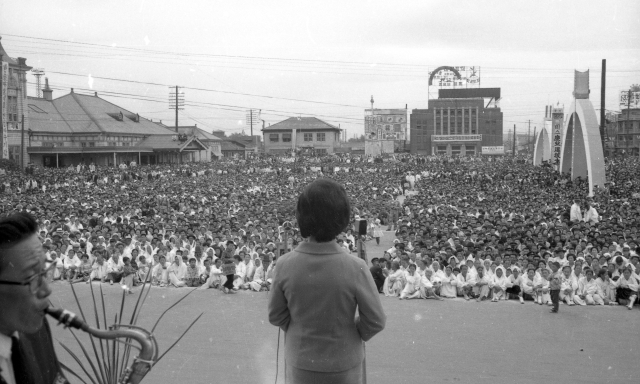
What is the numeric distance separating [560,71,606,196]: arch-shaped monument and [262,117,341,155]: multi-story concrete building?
2815 centimetres

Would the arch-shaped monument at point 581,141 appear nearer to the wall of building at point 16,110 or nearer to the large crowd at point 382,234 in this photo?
the large crowd at point 382,234

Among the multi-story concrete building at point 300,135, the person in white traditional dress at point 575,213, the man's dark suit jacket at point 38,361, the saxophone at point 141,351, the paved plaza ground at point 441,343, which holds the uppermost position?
the multi-story concrete building at point 300,135

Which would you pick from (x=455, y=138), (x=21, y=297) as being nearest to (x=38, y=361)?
(x=21, y=297)

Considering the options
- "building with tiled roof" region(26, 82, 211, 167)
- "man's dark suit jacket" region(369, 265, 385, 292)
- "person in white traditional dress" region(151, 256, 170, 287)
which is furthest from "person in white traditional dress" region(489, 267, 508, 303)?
"building with tiled roof" region(26, 82, 211, 167)

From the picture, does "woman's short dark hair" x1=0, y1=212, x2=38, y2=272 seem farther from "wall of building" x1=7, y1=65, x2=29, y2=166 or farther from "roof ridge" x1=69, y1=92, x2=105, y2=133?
"roof ridge" x1=69, y1=92, x2=105, y2=133

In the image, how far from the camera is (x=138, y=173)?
86.3 feet

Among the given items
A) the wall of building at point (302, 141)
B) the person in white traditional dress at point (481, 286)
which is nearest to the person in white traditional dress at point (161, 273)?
the person in white traditional dress at point (481, 286)

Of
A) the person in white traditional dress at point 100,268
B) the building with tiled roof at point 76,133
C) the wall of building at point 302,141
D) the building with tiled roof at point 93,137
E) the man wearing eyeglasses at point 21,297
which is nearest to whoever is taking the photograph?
the man wearing eyeglasses at point 21,297

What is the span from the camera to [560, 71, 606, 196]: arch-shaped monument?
1836 centimetres

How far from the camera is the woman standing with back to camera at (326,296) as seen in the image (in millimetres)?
1791

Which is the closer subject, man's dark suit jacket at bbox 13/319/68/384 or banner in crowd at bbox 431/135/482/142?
man's dark suit jacket at bbox 13/319/68/384

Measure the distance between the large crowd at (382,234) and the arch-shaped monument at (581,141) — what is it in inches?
28.9

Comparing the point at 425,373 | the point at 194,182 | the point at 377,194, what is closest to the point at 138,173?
the point at 194,182

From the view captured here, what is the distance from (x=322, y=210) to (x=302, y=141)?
164 feet
